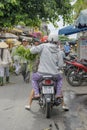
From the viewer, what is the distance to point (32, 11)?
21328mm

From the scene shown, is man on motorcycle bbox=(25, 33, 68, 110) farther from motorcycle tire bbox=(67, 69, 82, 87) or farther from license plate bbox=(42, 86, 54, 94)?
motorcycle tire bbox=(67, 69, 82, 87)

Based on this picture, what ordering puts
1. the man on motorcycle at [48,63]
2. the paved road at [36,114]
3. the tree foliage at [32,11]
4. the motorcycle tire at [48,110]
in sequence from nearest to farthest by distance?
1. the paved road at [36,114]
2. the motorcycle tire at [48,110]
3. the man on motorcycle at [48,63]
4. the tree foliage at [32,11]

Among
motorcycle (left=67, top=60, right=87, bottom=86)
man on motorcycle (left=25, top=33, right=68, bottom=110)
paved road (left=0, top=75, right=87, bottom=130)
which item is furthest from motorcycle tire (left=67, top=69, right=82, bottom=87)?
man on motorcycle (left=25, top=33, right=68, bottom=110)

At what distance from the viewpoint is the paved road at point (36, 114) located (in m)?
Result: 7.79

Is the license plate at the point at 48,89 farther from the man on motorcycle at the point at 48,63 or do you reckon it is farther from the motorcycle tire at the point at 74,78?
the motorcycle tire at the point at 74,78

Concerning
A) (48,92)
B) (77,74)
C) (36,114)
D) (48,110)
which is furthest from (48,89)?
(77,74)

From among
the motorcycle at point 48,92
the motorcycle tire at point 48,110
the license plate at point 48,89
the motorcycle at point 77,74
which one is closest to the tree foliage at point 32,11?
the motorcycle at point 77,74

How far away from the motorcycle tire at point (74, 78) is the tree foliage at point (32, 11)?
5.96 meters

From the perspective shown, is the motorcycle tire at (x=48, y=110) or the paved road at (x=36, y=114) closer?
the paved road at (x=36, y=114)

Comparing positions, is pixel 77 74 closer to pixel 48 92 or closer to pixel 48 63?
pixel 48 63

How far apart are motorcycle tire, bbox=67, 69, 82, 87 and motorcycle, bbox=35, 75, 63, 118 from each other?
5.94 meters

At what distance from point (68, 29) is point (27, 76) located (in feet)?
22.8

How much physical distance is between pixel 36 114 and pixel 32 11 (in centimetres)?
1302

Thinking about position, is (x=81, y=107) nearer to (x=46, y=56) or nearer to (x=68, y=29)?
(x=46, y=56)
